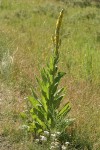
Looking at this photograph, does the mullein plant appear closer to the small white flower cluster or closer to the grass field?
the small white flower cluster

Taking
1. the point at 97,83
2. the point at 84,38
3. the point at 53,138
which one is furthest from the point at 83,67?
the point at 84,38

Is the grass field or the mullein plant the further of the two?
the grass field

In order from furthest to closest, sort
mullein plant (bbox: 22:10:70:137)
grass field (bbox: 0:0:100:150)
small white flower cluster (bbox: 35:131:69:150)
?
grass field (bbox: 0:0:100:150)
mullein plant (bbox: 22:10:70:137)
small white flower cluster (bbox: 35:131:69:150)

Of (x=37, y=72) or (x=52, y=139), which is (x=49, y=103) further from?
(x=37, y=72)

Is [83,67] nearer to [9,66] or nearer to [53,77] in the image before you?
[9,66]

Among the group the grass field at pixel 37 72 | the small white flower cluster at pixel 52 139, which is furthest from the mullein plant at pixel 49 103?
the grass field at pixel 37 72

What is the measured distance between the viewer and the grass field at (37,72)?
4.18m

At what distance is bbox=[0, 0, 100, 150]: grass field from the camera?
418 cm

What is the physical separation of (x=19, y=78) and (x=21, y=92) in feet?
1.41

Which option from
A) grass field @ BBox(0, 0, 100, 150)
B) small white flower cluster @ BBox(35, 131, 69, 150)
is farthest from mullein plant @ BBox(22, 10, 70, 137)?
grass field @ BBox(0, 0, 100, 150)

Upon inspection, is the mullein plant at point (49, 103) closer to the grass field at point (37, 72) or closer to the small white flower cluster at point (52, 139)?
the small white flower cluster at point (52, 139)

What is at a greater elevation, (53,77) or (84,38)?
(53,77)

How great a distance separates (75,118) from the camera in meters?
4.21

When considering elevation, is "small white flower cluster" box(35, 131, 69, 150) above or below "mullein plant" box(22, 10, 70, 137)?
below
